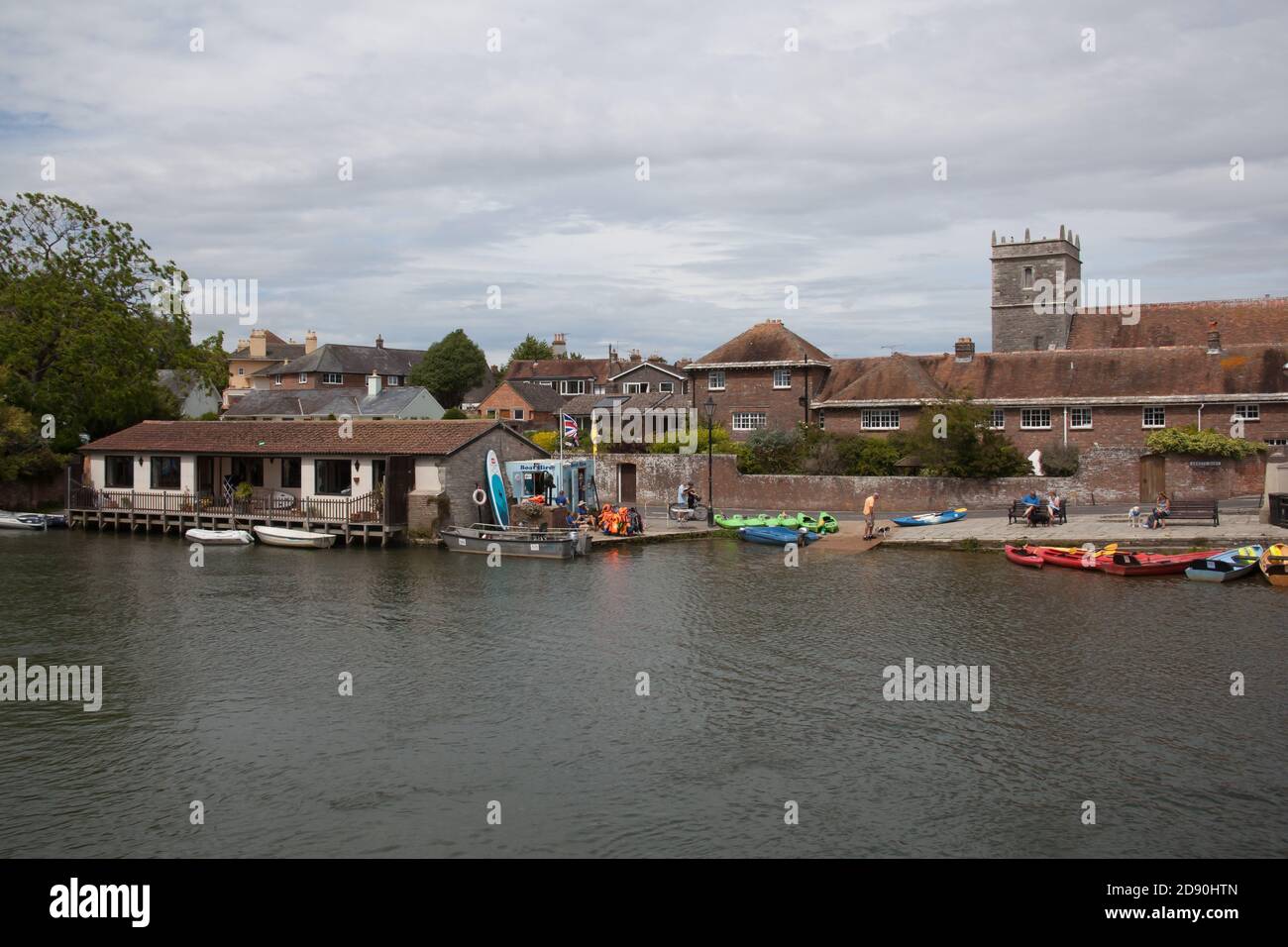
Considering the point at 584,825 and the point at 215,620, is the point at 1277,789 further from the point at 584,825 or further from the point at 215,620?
the point at 215,620

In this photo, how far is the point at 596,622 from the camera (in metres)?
26.6

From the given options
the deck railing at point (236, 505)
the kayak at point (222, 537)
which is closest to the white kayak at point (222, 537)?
the kayak at point (222, 537)

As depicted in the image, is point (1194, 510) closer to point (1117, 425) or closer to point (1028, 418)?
point (1117, 425)

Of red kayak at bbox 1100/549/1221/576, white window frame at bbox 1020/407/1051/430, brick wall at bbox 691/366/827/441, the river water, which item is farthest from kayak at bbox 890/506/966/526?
brick wall at bbox 691/366/827/441

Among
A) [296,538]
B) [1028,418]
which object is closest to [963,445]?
[1028,418]

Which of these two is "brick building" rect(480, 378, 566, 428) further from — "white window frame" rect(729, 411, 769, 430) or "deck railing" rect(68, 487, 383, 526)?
"deck railing" rect(68, 487, 383, 526)

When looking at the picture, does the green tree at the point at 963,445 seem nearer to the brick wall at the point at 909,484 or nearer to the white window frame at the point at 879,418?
the brick wall at the point at 909,484

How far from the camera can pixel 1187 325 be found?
182 ft

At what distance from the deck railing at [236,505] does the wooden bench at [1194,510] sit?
28.1 meters

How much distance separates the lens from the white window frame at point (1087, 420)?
47.9 m

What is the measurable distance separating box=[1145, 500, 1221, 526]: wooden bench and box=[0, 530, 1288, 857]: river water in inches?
254

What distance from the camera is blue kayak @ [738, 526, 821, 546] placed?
4006cm
